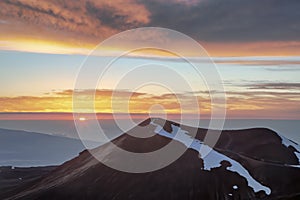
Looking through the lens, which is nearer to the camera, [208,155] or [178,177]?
[178,177]

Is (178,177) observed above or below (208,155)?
below

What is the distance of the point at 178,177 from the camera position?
4633 inches

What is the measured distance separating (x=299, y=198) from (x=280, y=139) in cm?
6203

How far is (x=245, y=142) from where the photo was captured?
158000 mm

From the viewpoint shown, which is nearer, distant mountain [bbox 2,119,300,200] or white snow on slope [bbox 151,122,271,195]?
distant mountain [bbox 2,119,300,200]

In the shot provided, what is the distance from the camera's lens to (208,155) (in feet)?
415

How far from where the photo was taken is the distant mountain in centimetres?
11069

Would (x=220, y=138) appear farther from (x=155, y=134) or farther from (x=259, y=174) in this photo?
(x=259, y=174)

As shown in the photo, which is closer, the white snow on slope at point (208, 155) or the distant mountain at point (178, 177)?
the distant mountain at point (178, 177)

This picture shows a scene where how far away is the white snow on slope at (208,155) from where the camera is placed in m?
113

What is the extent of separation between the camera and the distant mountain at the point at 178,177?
111 meters

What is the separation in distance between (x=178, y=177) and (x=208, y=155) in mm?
14071

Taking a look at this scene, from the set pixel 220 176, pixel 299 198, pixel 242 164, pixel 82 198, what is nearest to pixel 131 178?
pixel 82 198

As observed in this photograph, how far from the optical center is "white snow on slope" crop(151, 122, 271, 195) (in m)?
113
